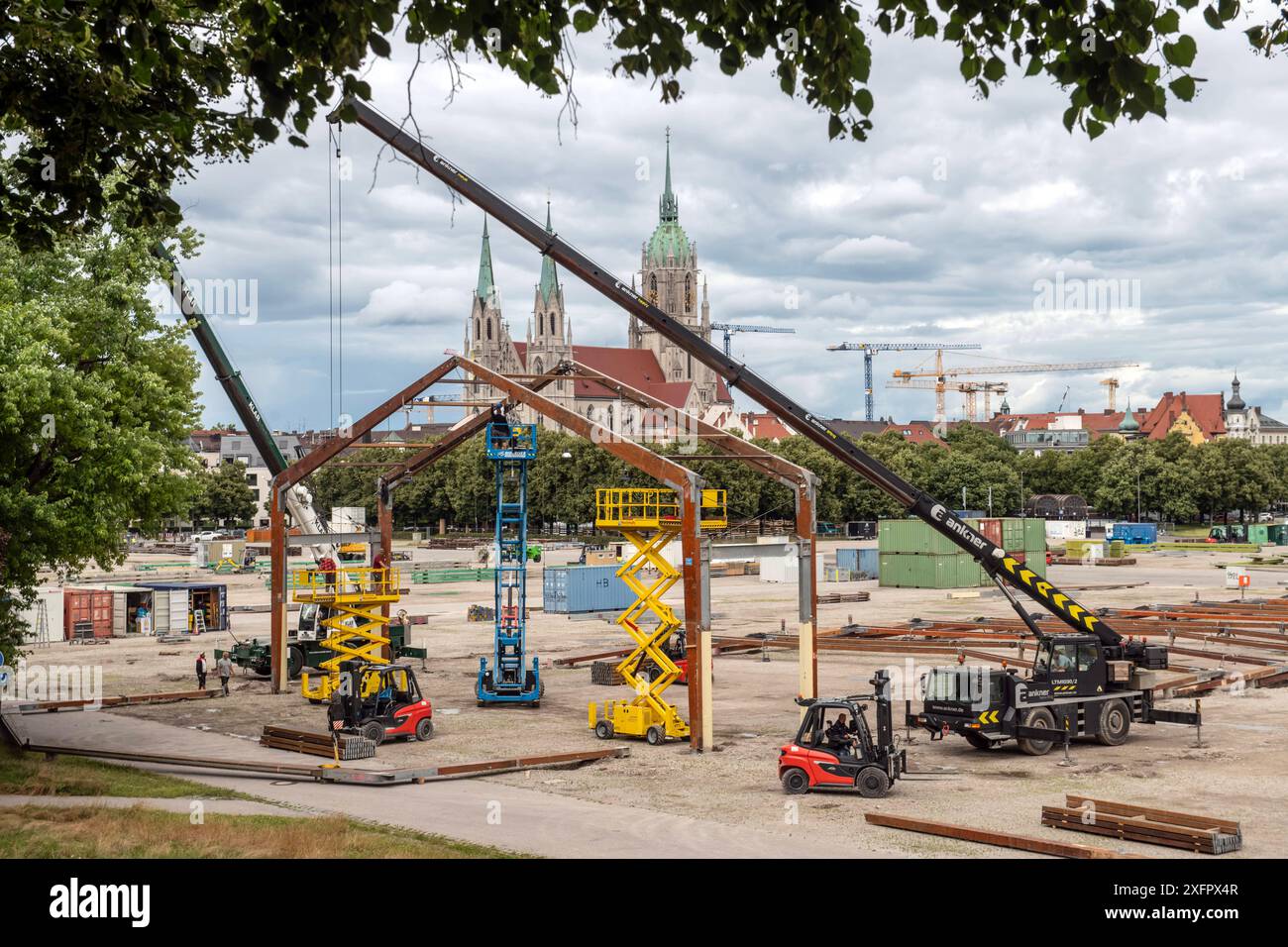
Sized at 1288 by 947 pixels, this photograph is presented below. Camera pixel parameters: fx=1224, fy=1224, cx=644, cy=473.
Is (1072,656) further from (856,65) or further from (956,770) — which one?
(856,65)

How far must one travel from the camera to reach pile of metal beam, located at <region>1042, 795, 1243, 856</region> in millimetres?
17625

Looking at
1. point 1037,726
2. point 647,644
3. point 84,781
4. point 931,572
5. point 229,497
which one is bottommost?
point 84,781

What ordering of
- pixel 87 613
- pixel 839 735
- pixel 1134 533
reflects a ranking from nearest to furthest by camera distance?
pixel 839 735
pixel 87 613
pixel 1134 533

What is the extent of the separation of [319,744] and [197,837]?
11538 millimetres

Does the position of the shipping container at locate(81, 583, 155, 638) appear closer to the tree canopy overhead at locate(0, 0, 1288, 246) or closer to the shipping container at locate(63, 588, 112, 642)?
the shipping container at locate(63, 588, 112, 642)

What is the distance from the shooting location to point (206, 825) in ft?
57.4

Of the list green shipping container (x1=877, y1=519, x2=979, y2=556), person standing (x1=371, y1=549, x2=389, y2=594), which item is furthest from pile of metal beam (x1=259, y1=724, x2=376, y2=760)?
green shipping container (x1=877, y1=519, x2=979, y2=556)

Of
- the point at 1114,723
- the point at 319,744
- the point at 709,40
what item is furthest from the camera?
the point at 1114,723

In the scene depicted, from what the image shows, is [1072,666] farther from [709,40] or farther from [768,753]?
[709,40]

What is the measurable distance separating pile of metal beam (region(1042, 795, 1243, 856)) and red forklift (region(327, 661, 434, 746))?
15.4m

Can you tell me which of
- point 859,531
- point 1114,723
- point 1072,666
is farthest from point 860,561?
point 1072,666

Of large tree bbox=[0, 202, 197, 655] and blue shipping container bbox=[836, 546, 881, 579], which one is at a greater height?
large tree bbox=[0, 202, 197, 655]

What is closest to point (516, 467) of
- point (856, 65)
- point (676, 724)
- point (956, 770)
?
point (676, 724)

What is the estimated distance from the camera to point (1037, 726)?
26.5 metres
